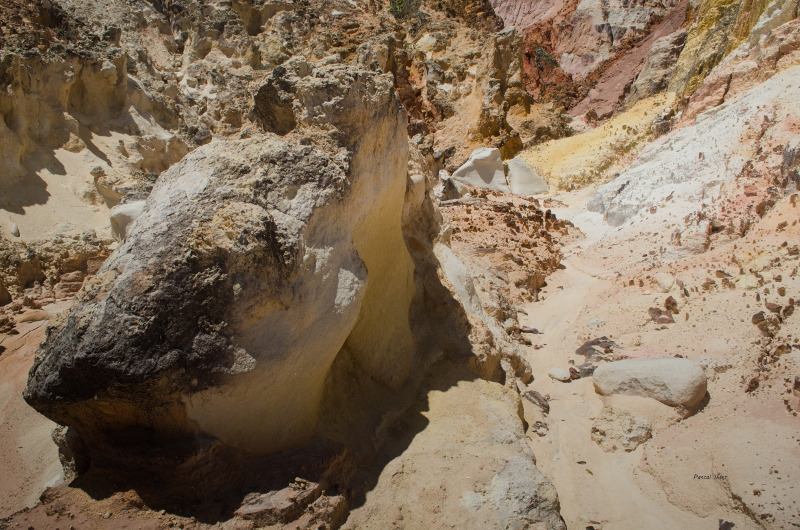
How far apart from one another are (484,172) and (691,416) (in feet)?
30.2

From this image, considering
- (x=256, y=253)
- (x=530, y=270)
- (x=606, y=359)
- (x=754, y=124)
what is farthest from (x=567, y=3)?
(x=256, y=253)

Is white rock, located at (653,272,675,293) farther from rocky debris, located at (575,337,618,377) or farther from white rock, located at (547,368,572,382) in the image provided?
white rock, located at (547,368,572,382)

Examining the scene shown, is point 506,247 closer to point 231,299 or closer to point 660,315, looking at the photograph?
point 660,315

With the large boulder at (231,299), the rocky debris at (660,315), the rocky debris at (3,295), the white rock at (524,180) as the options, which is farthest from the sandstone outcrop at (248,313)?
the white rock at (524,180)

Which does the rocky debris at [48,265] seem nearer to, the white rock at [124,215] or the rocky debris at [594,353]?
the white rock at [124,215]

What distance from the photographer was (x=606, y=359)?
16.2ft

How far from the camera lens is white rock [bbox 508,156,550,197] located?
12.4m

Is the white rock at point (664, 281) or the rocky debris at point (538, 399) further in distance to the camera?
the white rock at point (664, 281)

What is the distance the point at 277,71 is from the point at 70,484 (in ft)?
7.91

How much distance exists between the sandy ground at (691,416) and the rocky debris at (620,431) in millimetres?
53

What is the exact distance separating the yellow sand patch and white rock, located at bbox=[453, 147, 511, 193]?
4.78 ft

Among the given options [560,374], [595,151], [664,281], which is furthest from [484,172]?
[560,374]

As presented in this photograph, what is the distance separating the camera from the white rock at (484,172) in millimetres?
12250

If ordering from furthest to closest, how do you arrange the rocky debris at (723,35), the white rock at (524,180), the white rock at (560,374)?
1. the white rock at (524,180)
2. the rocky debris at (723,35)
3. the white rock at (560,374)
